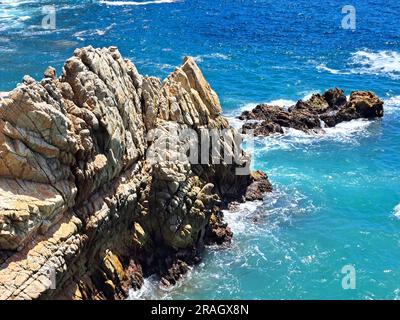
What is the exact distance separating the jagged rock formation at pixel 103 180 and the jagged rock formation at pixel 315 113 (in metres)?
21.1

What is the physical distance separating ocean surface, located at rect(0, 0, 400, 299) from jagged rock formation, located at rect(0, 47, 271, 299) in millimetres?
2963

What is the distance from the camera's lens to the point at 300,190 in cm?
5706

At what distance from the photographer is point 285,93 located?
272 feet

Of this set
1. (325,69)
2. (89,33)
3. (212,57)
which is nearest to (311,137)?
(325,69)

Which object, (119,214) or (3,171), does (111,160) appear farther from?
(3,171)

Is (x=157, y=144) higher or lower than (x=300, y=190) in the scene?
higher

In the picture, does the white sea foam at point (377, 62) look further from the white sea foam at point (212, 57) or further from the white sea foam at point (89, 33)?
the white sea foam at point (89, 33)

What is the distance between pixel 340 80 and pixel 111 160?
5887 cm

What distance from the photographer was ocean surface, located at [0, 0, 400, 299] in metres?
44.2

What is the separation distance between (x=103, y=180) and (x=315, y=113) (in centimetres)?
4326

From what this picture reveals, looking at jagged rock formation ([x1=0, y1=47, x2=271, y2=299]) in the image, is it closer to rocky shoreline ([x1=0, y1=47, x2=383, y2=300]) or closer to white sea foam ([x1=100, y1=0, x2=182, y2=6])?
rocky shoreline ([x1=0, y1=47, x2=383, y2=300])

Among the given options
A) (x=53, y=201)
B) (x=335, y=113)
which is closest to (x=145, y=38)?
(x=335, y=113)

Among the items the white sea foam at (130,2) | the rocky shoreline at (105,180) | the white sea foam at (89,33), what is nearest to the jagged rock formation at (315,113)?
the rocky shoreline at (105,180)
